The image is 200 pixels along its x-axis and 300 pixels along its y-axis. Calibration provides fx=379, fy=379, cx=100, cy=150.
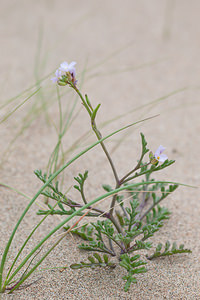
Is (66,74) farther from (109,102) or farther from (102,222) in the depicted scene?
(109,102)

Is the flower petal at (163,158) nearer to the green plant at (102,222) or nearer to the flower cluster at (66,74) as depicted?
the green plant at (102,222)

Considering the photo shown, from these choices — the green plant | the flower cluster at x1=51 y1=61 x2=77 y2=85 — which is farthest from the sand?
the flower cluster at x1=51 y1=61 x2=77 y2=85

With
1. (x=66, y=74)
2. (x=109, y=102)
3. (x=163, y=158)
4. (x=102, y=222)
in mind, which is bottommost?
(x=102, y=222)

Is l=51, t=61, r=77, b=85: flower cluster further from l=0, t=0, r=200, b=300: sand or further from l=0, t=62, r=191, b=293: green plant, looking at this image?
l=0, t=0, r=200, b=300: sand

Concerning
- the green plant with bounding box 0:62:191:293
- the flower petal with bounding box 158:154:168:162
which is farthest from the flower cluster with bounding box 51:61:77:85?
the flower petal with bounding box 158:154:168:162

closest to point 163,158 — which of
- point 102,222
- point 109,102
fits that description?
point 102,222

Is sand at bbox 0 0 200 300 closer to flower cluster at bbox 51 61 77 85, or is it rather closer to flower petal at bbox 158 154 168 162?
flower petal at bbox 158 154 168 162

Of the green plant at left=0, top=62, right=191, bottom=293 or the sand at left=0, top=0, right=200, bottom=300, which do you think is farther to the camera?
the sand at left=0, top=0, right=200, bottom=300

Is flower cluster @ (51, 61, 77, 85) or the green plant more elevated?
flower cluster @ (51, 61, 77, 85)

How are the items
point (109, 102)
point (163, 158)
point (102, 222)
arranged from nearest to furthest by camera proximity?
point (163, 158) < point (102, 222) < point (109, 102)
